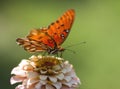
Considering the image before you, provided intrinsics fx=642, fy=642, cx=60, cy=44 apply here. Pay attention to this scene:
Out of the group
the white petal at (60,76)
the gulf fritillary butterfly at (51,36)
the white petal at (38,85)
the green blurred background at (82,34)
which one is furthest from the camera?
the green blurred background at (82,34)

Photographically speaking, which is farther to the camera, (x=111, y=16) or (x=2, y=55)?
(x=111, y=16)

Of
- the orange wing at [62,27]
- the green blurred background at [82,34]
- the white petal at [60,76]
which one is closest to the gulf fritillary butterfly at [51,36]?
the orange wing at [62,27]

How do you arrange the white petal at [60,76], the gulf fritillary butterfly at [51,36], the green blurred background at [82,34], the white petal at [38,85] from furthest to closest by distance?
the green blurred background at [82,34] < the gulf fritillary butterfly at [51,36] < the white petal at [60,76] < the white petal at [38,85]

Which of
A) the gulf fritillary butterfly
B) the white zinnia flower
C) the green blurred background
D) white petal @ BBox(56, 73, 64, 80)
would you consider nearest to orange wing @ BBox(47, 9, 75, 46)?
the gulf fritillary butterfly

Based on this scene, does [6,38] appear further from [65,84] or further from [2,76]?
[65,84]

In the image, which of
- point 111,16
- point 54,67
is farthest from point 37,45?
point 111,16

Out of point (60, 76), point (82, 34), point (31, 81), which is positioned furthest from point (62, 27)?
point (82, 34)

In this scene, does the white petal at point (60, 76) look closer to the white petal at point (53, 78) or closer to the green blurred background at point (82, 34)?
the white petal at point (53, 78)
